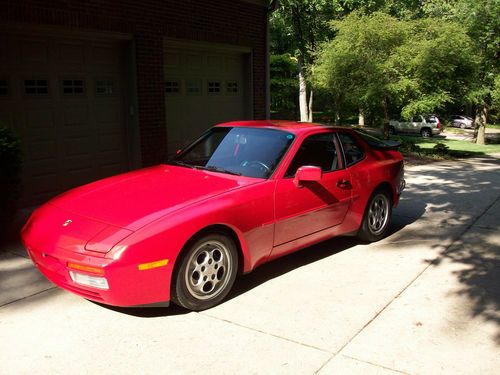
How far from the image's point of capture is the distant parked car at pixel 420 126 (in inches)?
1410

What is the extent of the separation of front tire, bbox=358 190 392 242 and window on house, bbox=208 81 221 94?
5643 millimetres

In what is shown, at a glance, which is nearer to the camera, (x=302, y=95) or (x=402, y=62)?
(x=402, y=62)

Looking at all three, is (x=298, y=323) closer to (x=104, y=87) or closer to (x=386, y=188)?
(x=386, y=188)

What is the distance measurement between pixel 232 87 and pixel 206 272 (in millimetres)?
7824

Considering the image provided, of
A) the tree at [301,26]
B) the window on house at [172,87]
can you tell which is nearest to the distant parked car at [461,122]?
the tree at [301,26]

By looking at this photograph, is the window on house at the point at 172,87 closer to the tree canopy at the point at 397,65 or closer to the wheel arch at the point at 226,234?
the wheel arch at the point at 226,234

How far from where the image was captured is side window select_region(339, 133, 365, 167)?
541 centimetres

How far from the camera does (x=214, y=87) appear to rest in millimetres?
10570

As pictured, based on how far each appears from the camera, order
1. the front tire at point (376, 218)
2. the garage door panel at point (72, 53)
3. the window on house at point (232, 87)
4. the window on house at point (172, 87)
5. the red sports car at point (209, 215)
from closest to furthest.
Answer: the red sports car at point (209, 215), the front tire at point (376, 218), the garage door panel at point (72, 53), the window on house at point (172, 87), the window on house at point (232, 87)

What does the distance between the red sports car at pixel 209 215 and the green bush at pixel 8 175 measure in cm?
131

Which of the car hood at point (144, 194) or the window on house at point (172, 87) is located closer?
the car hood at point (144, 194)

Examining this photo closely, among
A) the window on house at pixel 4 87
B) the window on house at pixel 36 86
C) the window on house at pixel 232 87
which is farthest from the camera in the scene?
the window on house at pixel 232 87

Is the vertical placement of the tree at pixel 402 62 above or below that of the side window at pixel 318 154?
above

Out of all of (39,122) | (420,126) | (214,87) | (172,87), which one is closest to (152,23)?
(172,87)
